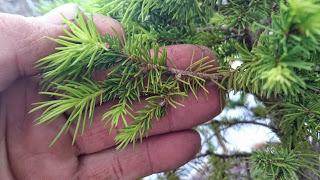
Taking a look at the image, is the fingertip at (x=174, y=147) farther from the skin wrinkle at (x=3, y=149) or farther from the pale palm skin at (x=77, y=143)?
the skin wrinkle at (x=3, y=149)

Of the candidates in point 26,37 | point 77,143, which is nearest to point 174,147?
point 77,143

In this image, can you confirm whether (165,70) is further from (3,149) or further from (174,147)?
(3,149)

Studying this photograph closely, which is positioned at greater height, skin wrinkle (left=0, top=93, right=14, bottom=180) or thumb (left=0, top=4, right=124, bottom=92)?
thumb (left=0, top=4, right=124, bottom=92)

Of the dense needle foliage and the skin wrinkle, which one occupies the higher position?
the dense needle foliage

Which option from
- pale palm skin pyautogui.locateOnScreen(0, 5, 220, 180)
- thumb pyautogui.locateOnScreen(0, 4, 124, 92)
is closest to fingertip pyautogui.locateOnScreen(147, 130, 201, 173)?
pale palm skin pyautogui.locateOnScreen(0, 5, 220, 180)

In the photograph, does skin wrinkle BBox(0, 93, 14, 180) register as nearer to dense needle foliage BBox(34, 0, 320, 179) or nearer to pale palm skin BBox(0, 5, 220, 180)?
pale palm skin BBox(0, 5, 220, 180)

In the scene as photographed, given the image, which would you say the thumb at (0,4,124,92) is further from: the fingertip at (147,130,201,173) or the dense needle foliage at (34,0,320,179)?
the fingertip at (147,130,201,173)

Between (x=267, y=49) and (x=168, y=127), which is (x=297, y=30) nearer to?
(x=267, y=49)

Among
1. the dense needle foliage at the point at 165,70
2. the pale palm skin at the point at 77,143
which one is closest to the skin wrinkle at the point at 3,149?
the pale palm skin at the point at 77,143

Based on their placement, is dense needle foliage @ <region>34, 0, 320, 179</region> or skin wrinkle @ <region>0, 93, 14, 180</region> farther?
skin wrinkle @ <region>0, 93, 14, 180</region>
